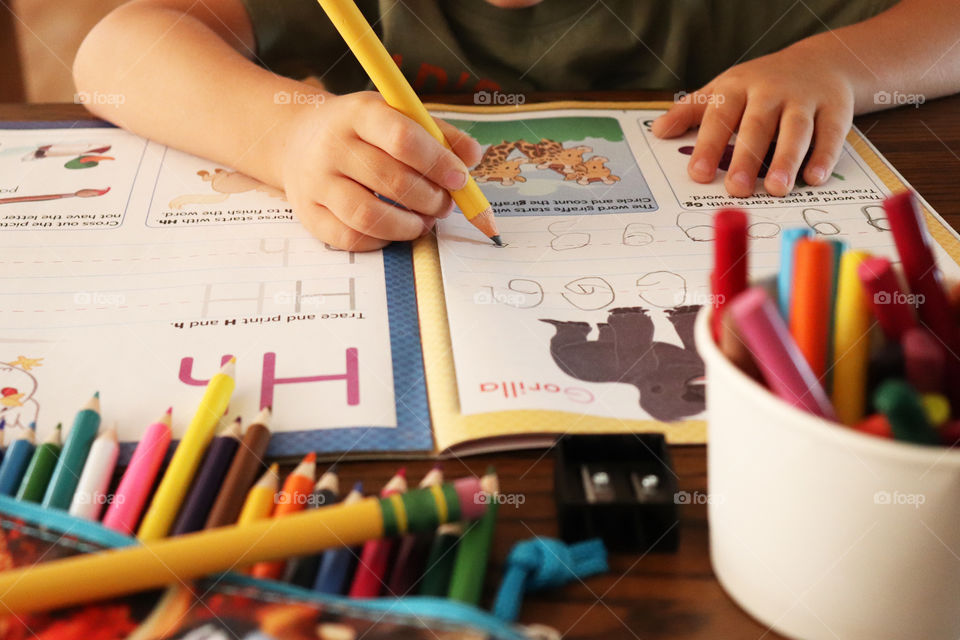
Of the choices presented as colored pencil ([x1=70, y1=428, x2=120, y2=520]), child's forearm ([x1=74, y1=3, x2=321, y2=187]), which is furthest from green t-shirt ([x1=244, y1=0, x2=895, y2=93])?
colored pencil ([x1=70, y1=428, x2=120, y2=520])

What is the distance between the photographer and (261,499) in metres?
0.31

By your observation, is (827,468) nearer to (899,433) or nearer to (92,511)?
(899,433)

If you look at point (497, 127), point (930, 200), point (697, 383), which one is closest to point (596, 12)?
point (497, 127)

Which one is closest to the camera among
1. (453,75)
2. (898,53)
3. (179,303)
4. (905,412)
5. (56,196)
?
(905,412)

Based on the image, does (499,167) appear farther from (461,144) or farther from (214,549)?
(214,549)

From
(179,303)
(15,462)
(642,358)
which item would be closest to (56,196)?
(179,303)

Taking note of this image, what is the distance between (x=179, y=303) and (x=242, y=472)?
16 centimetres

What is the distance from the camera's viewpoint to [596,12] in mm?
816

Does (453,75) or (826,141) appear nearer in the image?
(826,141)

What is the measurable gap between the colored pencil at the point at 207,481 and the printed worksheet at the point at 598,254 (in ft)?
0.33

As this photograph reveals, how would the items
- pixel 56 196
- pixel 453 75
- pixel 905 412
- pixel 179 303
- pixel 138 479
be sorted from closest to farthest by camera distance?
pixel 905 412 → pixel 138 479 → pixel 179 303 → pixel 56 196 → pixel 453 75

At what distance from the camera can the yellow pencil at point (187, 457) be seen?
31 centimetres

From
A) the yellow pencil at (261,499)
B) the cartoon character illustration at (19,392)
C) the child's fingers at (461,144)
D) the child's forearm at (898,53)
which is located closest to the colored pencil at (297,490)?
the yellow pencil at (261,499)

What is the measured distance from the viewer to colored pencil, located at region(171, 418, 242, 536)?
12.2 inches
